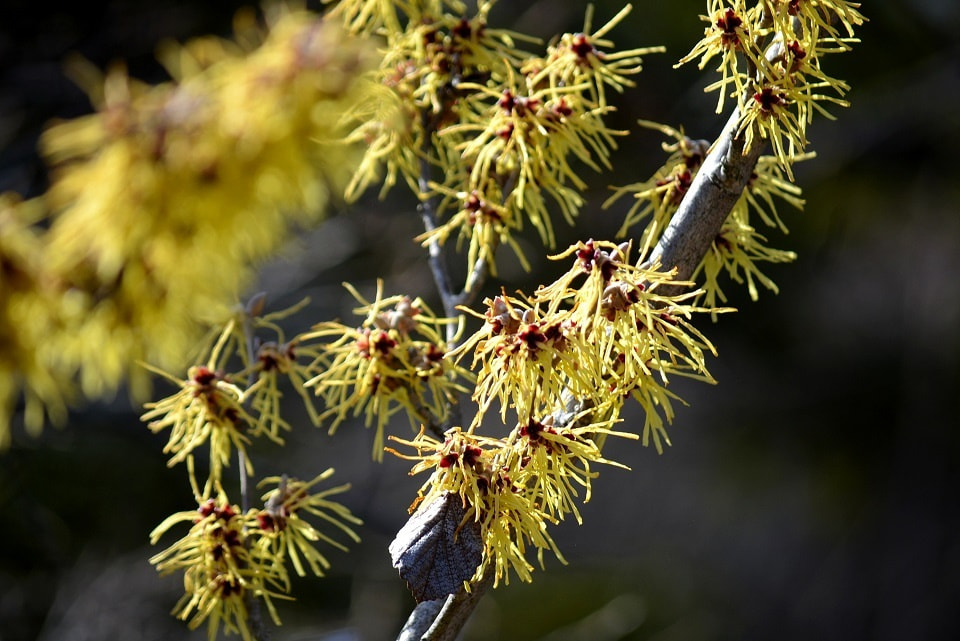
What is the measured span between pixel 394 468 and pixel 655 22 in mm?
1649

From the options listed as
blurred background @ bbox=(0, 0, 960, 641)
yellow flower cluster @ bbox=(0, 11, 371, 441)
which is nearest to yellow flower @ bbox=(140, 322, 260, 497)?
yellow flower cluster @ bbox=(0, 11, 371, 441)

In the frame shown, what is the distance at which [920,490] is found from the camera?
305 cm

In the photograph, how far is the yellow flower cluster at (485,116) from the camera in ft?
2.64

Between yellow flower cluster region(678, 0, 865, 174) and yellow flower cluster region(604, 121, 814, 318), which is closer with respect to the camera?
yellow flower cluster region(678, 0, 865, 174)

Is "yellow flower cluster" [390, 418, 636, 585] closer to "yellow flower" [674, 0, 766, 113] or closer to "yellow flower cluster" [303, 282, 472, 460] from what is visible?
"yellow flower cluster" [303, 282, 472, 460]

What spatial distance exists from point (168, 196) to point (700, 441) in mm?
3231

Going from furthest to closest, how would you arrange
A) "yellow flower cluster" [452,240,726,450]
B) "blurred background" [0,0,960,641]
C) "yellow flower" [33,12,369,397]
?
"blurred background" [0,0,960,641], "yellow flower cluster" [452,240,726,450], "yellow flower" [33,12,369,397]

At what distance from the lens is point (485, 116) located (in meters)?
0.86

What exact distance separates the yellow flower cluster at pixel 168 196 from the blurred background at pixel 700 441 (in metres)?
1.94

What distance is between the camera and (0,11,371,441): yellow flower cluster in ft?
1.37

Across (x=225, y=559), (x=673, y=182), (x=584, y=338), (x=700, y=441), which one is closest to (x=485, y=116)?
(x=673, y=182)

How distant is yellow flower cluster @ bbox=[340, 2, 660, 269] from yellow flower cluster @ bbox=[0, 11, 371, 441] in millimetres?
337

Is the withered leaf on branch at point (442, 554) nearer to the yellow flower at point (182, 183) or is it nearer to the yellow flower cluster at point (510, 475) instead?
the yellow flower cluster at point (510, 475)

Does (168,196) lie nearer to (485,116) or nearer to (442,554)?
(442,554)
